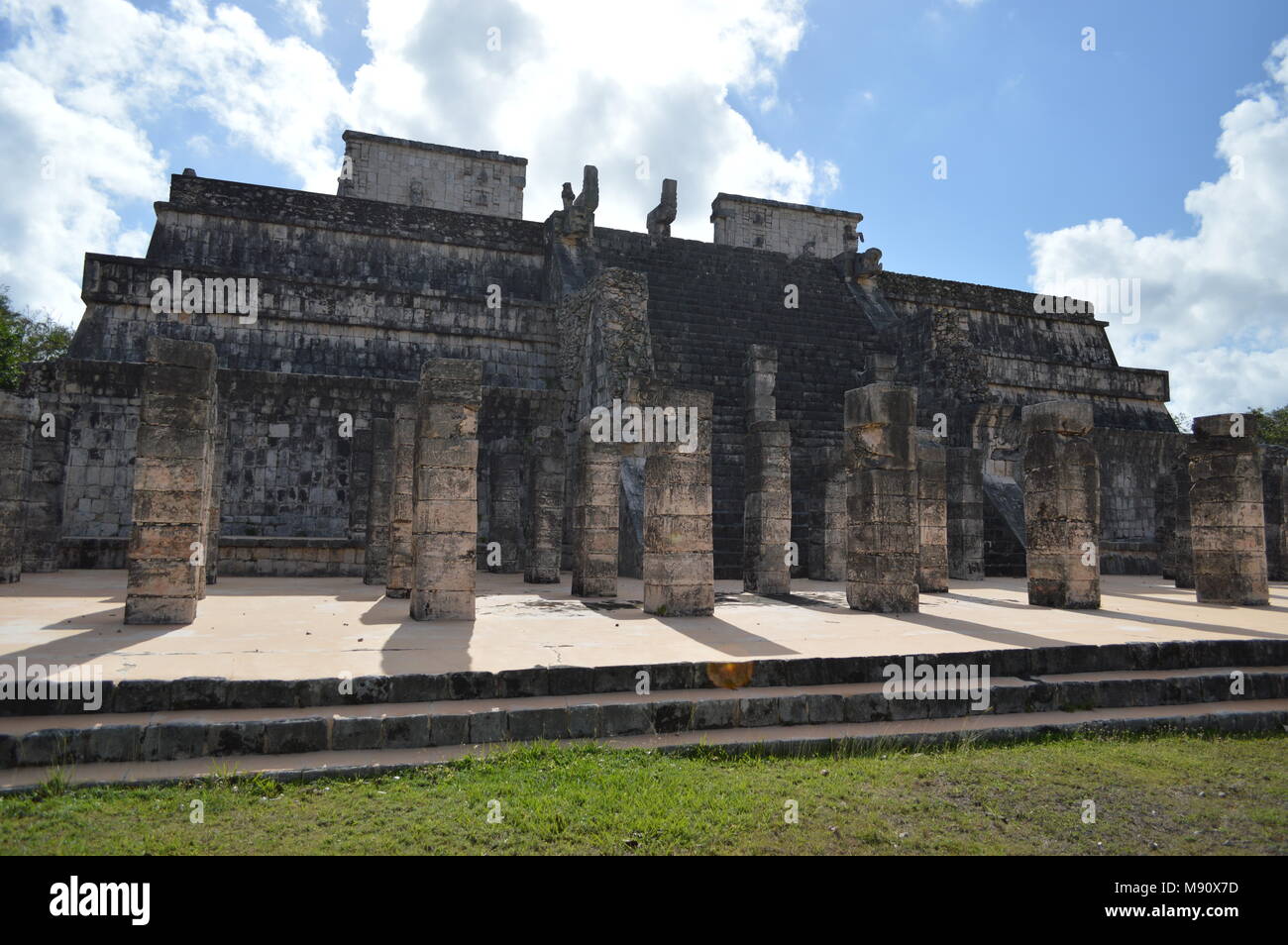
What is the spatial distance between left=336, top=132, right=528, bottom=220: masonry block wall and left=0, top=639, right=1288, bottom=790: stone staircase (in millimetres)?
27852

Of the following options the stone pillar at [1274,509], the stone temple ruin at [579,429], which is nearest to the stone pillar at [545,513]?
the stone temple ruin at [579,429]

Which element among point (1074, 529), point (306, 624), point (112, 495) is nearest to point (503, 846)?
point (306, 624)

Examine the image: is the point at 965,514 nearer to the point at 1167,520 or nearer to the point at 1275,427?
the point at 1167,520

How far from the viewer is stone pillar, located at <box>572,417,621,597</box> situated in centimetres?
1206

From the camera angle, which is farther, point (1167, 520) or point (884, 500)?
point (1167, 520)

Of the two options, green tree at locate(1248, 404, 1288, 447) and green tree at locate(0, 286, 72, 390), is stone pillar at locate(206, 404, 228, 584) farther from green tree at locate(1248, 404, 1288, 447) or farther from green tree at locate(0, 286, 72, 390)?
green tree at locate(1248, 404, 1288, 447)

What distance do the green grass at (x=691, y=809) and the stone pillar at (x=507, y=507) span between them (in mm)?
13179

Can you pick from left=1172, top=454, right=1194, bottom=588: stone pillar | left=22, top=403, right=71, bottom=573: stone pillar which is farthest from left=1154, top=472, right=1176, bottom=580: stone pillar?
left=22, top=403, right=71, bottom=573: stone pillar

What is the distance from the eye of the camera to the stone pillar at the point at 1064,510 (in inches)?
448

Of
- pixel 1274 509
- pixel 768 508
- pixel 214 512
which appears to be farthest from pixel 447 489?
pixel 1274 509

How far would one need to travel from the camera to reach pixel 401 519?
11.7 m

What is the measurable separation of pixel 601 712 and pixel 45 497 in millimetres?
13193
